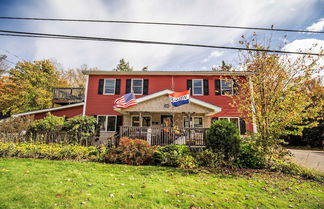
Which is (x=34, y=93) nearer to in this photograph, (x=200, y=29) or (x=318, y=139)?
(x=200, y=29)

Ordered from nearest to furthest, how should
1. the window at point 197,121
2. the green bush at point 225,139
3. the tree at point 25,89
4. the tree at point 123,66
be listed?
1. the green bush at point 225,139
2. the window at point 197,121
3. the tree at point 25,89
4. the tree at point 123,66

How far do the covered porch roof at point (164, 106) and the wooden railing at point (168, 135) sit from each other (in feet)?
6.71

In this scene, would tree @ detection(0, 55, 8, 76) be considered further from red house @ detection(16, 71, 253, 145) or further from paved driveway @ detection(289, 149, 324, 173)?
paved driveway @ detection(289, 149, 324, 173)

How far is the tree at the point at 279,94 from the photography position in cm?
695

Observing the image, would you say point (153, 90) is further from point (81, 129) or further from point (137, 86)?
point (81, 129)

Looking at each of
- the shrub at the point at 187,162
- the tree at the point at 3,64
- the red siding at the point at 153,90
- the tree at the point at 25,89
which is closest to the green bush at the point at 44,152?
the shrub at the point at 187,162

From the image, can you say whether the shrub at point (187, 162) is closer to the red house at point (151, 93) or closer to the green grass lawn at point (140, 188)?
the green grass lawn at point (140, 188)

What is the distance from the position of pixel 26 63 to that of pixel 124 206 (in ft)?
102

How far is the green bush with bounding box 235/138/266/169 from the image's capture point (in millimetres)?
7109

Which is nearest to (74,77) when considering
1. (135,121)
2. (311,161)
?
(135,121)

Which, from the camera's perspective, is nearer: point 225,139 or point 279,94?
point 279,94

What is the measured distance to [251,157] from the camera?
24.1ft

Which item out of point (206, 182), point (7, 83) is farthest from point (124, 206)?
point (7, 83)

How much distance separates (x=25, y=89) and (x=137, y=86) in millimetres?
19312
